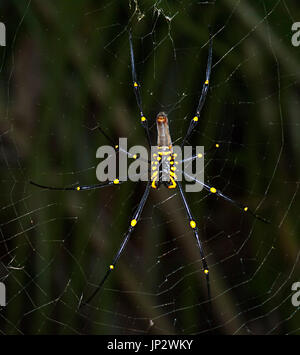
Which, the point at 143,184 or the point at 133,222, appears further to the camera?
the point at 143,184

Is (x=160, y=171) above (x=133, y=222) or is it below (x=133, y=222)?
above

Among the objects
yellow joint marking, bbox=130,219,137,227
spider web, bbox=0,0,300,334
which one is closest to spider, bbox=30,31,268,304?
yellow joint marking, bbox=130,219,137,227

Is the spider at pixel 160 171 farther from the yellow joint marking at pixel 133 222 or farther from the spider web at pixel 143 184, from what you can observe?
the spider web at pixel 143 184

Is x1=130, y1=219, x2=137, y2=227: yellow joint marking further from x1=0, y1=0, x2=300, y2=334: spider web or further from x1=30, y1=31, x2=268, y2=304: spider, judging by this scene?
x1=0, y1=0, x2=300, y2=334: spider web

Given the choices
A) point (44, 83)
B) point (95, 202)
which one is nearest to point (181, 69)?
point (44, 83)

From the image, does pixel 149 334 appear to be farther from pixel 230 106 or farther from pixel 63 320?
pixel 230 106

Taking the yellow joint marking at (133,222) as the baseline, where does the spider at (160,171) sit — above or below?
above

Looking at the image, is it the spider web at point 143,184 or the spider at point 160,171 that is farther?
the spider web at point 143,184

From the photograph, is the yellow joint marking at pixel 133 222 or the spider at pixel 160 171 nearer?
the spider at pixel 160 171

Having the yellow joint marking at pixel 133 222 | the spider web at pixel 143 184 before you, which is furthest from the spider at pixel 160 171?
the spider web at pixel 143 184
